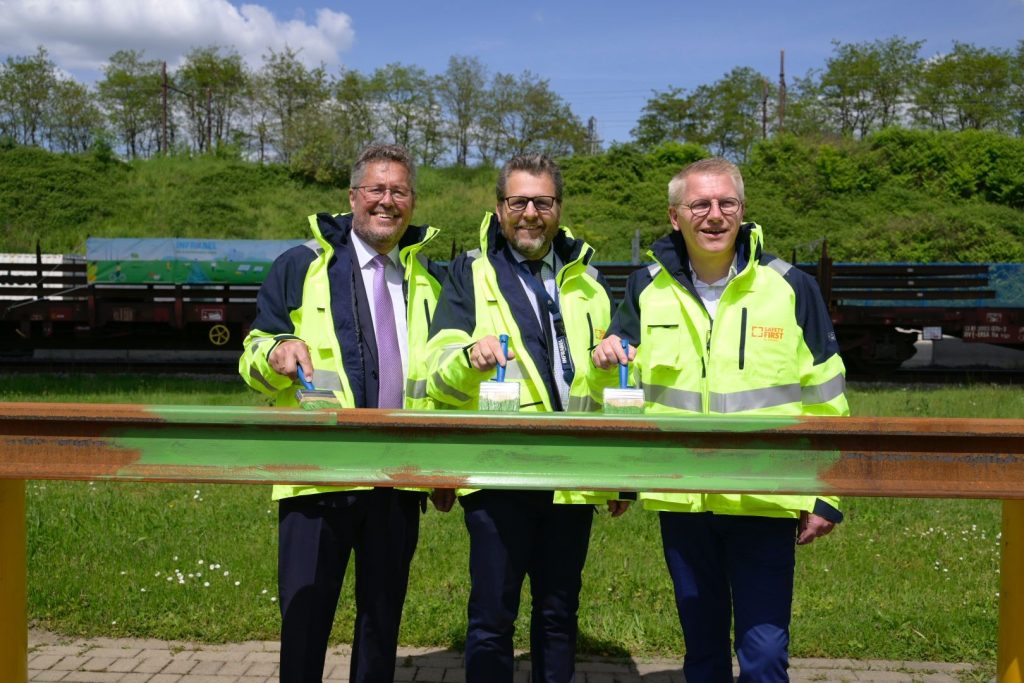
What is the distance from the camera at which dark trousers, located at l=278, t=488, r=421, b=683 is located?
2771 mm

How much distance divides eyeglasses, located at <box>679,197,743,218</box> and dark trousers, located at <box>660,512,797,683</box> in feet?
3.13

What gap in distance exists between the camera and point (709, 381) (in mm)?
2656

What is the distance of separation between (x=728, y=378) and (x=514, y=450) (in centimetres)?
84

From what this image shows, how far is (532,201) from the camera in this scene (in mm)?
2869

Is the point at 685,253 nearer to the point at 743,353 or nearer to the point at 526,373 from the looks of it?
the point at 743,353

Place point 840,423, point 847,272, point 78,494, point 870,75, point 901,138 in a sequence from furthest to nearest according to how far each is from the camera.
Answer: point 870,75, point 901,138, point 847,272, point 78,494, point 840,423

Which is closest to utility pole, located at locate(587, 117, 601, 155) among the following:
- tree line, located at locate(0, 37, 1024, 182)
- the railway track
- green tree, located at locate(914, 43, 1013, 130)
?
tree line, located at locate(0, 37, 1024, 182)

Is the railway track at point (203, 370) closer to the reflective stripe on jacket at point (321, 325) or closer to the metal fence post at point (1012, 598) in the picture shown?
the reflective stripe on jacket at point (321, 325)

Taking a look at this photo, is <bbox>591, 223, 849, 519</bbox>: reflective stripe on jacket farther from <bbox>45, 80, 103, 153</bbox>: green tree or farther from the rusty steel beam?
<bbox>45, 80, 103, 153</bbox>: green tree

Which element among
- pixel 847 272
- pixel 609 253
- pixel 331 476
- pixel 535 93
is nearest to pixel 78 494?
pixel 331 476

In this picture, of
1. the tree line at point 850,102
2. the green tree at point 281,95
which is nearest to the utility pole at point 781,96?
the tree line at point 850,102

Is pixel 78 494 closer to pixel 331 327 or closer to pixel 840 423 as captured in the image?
pixel 331 327

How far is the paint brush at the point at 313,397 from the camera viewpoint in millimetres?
2502

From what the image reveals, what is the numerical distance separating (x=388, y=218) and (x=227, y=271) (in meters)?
13.1
